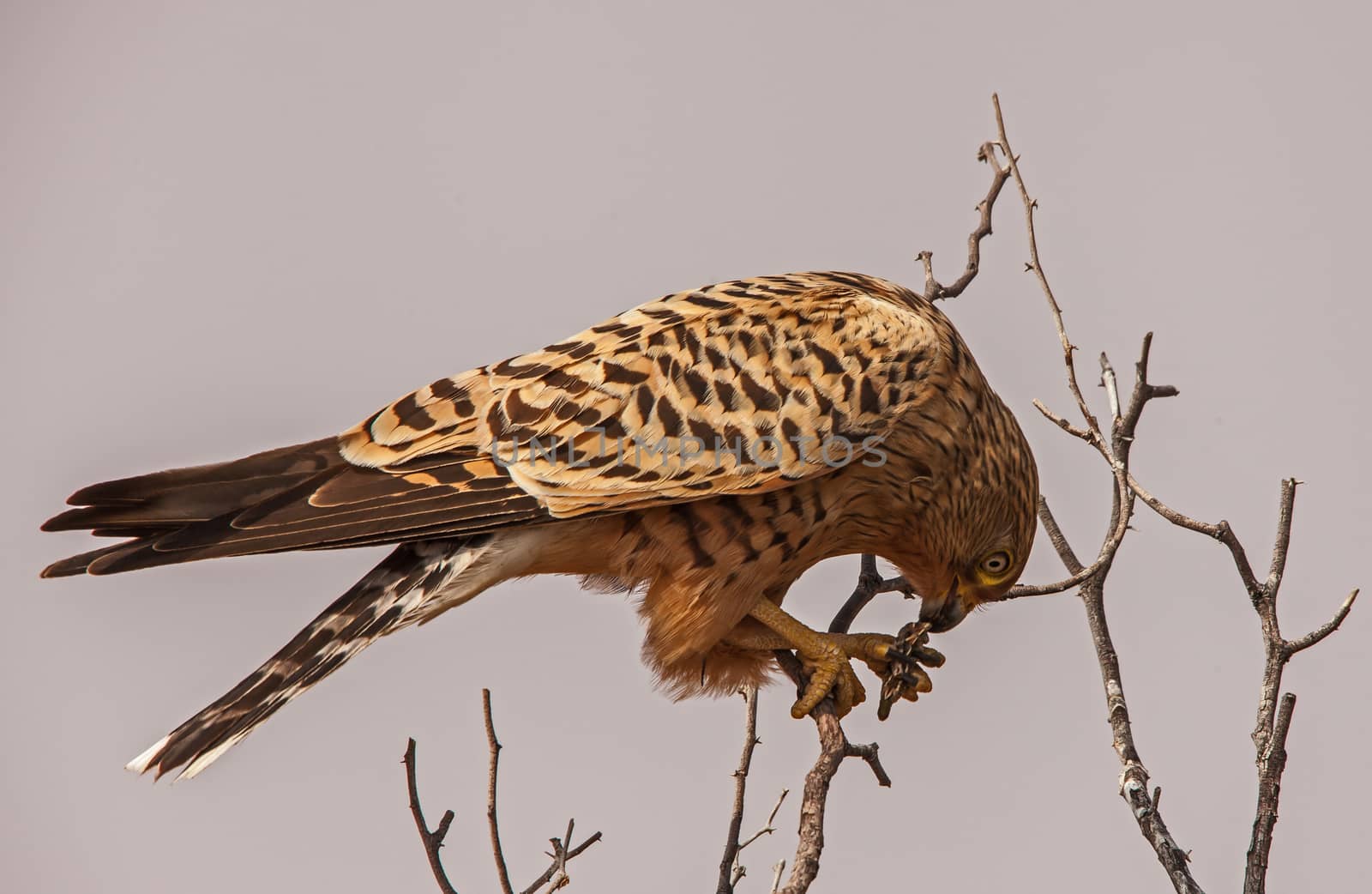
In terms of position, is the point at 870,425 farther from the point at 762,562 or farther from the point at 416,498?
the point at 416,498

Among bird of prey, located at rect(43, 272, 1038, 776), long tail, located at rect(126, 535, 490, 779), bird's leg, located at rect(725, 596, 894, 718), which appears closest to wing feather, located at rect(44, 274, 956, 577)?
bird of prey, located at rect(43, 272, 1038, 776)

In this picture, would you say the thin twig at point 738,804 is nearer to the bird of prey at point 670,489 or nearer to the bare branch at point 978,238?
the bird of prey at point 670,489

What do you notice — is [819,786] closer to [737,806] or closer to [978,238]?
[737,806]

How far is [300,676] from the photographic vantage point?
273 cm

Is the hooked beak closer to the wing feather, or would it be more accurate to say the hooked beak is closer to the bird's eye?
the bird's eye

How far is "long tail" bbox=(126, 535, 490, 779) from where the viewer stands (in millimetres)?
2609

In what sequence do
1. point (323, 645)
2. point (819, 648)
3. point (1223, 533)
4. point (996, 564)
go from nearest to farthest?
1. point (1223, 533)
2. point (323, 645)
3. point (819, 648)
4. point (996, 564)

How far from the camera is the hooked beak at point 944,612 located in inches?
137

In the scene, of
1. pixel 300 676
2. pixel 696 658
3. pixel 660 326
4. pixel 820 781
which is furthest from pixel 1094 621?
pixel 300 676

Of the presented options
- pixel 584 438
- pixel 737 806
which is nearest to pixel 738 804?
pixel 737 806

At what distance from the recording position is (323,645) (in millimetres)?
2793

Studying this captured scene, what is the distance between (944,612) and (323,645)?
164 cm

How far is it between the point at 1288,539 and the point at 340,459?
2022 millimetres

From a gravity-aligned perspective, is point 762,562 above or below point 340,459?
below
